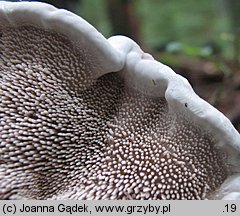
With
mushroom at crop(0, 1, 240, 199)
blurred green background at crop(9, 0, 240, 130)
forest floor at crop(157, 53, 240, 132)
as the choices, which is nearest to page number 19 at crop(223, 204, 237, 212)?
mushroom at crop(0, 1, 240, 199)

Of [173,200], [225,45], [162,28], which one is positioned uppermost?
[162,28]

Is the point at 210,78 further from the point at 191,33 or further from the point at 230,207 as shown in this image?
the point at 191,33

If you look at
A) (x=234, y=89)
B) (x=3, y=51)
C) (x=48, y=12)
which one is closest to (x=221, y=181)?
(x=48, y=12)

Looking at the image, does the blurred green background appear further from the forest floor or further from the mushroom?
the mushroom

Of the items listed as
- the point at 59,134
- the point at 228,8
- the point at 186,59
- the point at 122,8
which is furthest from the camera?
the point at 186,59

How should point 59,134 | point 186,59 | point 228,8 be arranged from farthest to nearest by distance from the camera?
1. point 186,59
2. point 228,8
3. point 59,134

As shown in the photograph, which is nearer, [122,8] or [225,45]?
[122,8]

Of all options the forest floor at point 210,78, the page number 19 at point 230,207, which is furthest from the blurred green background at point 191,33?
the page number 19 at point 230,207

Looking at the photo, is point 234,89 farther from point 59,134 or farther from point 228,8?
point 59,134
